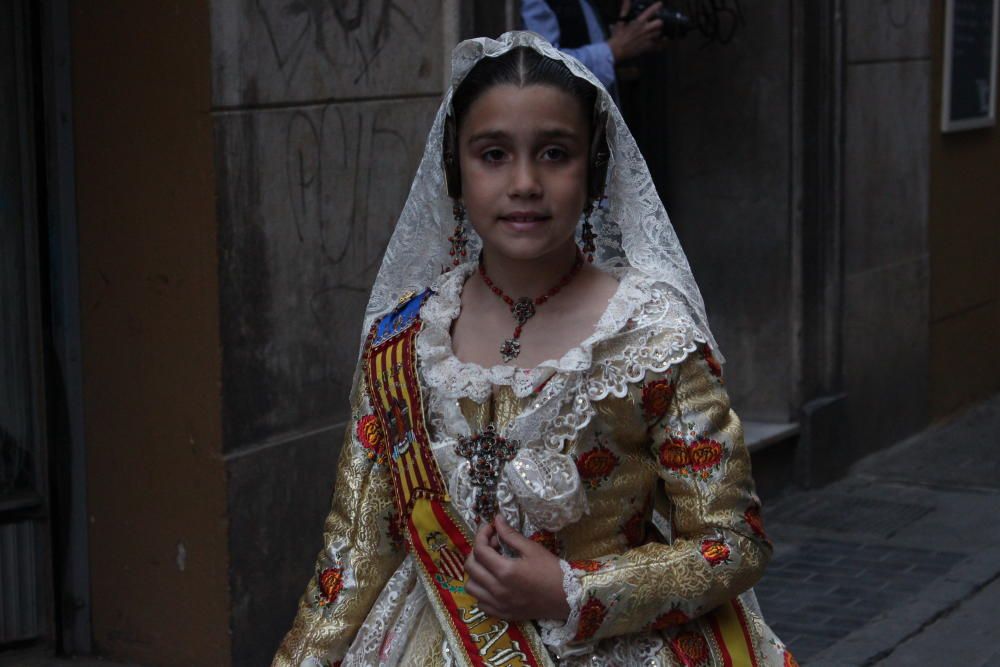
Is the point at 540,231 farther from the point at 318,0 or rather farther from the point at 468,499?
the point at 318,0

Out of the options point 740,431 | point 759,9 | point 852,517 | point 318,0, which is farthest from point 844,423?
point 740,431

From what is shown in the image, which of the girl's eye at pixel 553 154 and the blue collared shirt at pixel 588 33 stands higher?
the blue collared shirt at pixel 588 33

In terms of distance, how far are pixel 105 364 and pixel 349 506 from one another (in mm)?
2425

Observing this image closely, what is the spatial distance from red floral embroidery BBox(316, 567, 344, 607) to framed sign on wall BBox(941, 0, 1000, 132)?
7276mm

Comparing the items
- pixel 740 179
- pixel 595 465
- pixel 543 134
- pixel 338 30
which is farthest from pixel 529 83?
pixel 740 179

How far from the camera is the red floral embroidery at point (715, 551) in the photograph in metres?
2.30

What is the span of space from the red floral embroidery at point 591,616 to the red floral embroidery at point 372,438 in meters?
0.44

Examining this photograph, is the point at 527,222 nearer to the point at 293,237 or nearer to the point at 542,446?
the point at 542,446

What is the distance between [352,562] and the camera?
252 centimetres

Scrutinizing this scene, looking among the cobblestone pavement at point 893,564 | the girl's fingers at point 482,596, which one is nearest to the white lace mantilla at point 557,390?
the girl's fingers at point 482,596

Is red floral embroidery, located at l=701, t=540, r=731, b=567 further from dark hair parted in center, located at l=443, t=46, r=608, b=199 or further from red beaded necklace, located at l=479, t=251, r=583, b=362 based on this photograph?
dark hair parted in center, located at l=443, t=46, r=608, b=199

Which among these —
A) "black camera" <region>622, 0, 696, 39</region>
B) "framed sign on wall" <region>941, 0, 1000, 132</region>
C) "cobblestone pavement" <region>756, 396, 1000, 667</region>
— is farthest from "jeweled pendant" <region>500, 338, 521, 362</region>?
"framed sign on wall" <region>941, 0, 1000, 132</region>

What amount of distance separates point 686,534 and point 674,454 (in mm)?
119

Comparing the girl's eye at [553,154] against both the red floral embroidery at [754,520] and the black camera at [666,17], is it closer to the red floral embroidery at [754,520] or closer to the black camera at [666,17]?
the red floral embroidery at [754,520]
